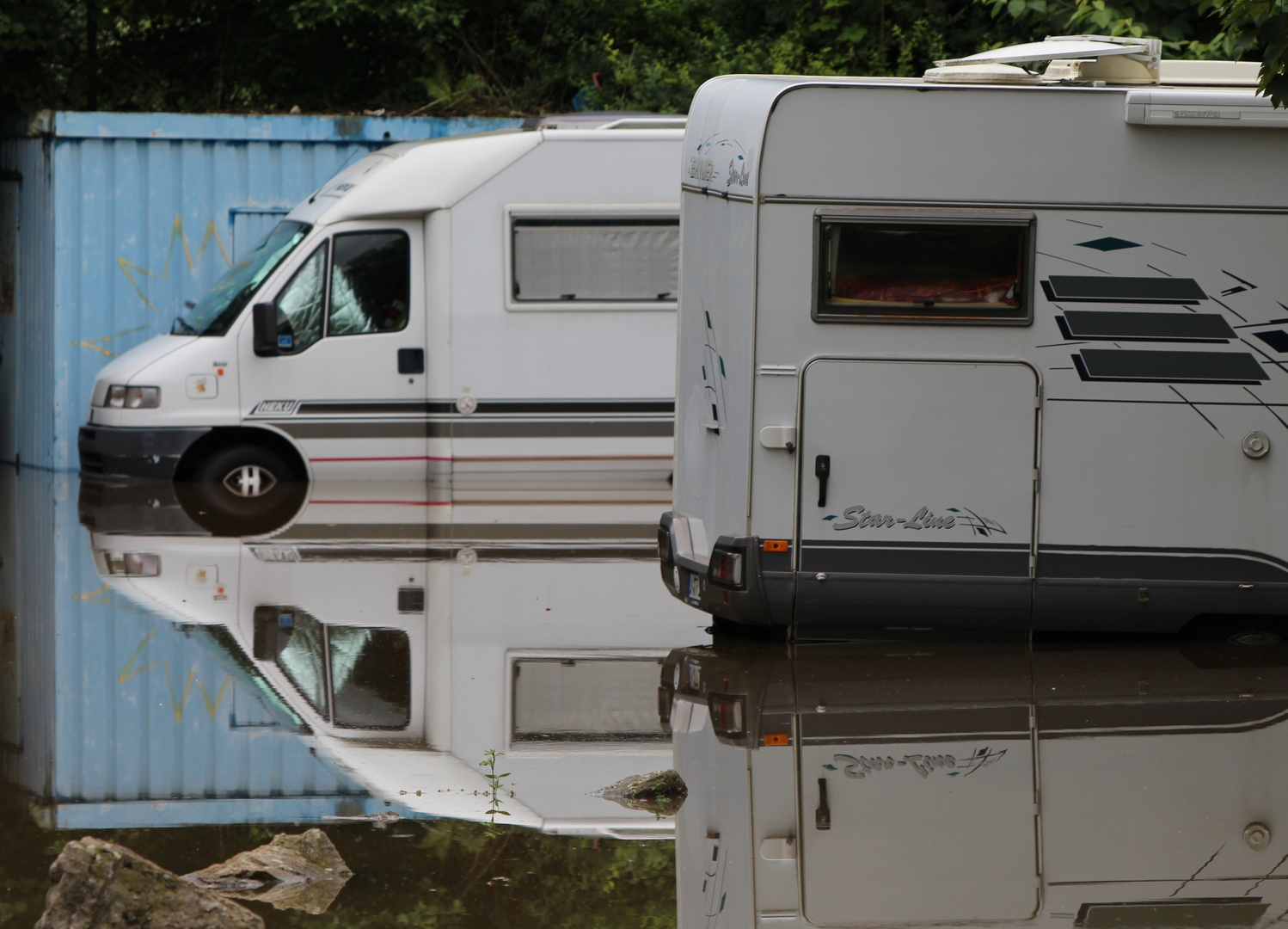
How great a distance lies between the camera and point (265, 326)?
42.2ft

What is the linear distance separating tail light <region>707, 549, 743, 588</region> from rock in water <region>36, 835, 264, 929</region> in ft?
12.0

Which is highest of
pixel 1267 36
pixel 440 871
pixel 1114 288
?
pixel 1267 36

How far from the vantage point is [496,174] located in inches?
517

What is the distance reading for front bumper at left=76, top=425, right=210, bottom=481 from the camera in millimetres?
13102

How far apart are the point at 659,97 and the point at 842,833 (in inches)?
469

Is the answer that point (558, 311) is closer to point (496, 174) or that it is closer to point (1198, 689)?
point (496, 174)

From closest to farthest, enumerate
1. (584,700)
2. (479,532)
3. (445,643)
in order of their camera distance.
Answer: (584,700) → (445,643) → (479,532)

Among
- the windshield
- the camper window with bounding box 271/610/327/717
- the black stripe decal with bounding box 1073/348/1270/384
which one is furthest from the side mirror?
the black stripe decal with bounding box 1073/348/1270/384

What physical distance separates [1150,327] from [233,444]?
25.6 ft

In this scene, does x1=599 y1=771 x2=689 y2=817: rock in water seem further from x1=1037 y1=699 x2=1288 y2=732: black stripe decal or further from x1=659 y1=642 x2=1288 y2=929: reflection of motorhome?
x1=1037 y1=699 x2=1288 y2=732: black stripe decal

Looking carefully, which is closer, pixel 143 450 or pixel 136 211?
pixel 143 450

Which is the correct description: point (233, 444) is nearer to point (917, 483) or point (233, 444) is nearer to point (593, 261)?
point (593, 261)

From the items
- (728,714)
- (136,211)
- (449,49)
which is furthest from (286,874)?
(449,49)

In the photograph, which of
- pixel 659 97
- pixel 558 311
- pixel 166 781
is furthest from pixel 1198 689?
pixel 659 97
